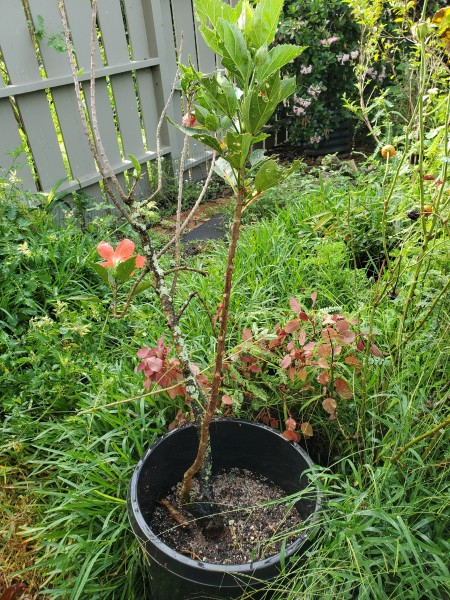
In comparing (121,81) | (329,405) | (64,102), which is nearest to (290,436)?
(329,405)

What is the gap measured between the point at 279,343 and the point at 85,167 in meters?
2.70

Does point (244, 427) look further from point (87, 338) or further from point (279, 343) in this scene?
point (87, 338)

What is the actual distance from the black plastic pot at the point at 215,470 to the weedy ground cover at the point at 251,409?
7 centimetres

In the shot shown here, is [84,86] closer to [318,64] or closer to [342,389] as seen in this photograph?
[318,64]

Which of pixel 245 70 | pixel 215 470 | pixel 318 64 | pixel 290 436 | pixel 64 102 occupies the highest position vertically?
pixel 245 70

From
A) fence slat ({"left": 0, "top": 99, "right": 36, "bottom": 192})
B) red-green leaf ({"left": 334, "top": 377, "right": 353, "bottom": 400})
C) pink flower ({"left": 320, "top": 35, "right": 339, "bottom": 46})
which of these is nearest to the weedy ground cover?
red-green leaf ({"left": 334, "top": 377, "right": 353, "bottom": 400})

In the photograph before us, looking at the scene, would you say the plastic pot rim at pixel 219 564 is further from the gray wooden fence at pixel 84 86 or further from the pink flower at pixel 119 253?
the gray wooden fence at pixel 84 86

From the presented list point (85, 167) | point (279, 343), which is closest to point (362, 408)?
point (279, 343)

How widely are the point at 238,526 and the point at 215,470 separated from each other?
224 millimetres

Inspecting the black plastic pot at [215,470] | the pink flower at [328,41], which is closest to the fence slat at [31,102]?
the black plastic pot at [215,470]

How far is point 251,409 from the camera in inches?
67.0

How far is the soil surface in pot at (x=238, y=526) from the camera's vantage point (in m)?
1.24

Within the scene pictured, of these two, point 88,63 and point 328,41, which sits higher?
point 88,63

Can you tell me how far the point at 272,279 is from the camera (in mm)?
2441
